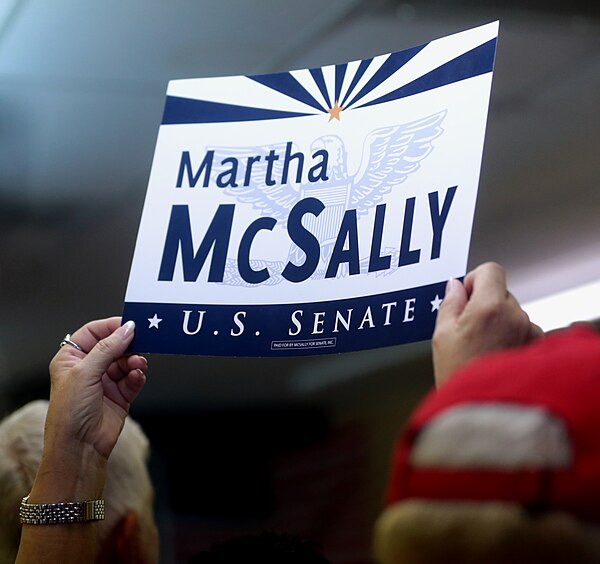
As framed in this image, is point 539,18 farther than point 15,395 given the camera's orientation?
No

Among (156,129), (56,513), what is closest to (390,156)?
(56,513)

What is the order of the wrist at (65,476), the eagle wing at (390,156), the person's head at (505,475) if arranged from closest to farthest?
1. the person's head at (505,475)
2. the eagle wing at (390,156)
3. the wrist at (65,476)

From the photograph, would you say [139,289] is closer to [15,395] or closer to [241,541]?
[241,541]

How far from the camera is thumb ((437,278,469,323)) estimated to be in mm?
1043

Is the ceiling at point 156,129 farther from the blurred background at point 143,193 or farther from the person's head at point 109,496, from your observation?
Answer: the person's head at point 109,496

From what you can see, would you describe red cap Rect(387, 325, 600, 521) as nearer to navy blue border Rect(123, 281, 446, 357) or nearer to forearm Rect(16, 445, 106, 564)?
navy blue border Rect(123, 281, 446, 357)

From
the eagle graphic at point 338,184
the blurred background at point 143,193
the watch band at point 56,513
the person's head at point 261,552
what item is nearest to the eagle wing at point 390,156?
the eagle graphic at point 338,184

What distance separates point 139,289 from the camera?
1284 millimetres

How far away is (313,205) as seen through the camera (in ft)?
4.08

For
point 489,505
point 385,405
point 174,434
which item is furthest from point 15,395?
point 489,505

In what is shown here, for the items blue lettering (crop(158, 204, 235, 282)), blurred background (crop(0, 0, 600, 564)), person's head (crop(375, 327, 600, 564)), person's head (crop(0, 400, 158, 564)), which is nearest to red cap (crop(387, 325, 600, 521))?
person's head (crop(375, 327, 600, 564))

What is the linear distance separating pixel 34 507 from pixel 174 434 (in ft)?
3.63

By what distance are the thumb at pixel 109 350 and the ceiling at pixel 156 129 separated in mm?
1098

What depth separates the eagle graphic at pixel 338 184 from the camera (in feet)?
3.90
